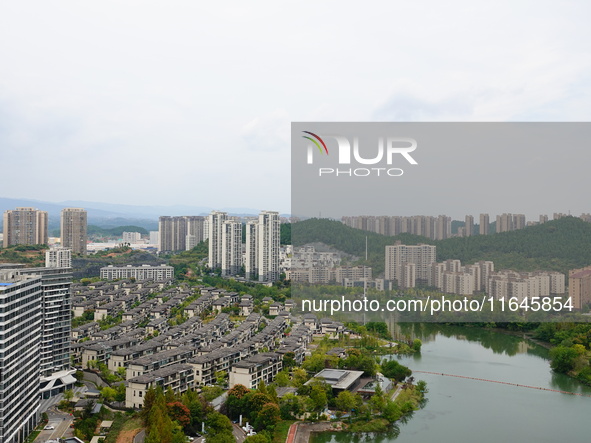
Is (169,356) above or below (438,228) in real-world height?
below

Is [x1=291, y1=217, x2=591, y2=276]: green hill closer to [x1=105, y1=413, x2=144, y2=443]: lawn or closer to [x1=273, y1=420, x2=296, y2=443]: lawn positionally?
[x1=273, y1=420, x2=296, y2=443]: lawn

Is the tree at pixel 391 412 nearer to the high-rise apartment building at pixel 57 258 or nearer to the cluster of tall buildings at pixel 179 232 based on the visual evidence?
the high-rise apartment building at pixel 57 258

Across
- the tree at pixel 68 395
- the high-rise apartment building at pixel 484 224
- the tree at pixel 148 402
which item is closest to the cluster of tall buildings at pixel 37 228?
the tree at pixel 68 395

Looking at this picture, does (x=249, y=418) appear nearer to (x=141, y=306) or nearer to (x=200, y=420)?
(x=200, y=420)

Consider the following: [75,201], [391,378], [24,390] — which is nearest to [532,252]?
[391,378]

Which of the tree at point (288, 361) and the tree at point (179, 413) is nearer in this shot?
the tree at point (179, 413)
